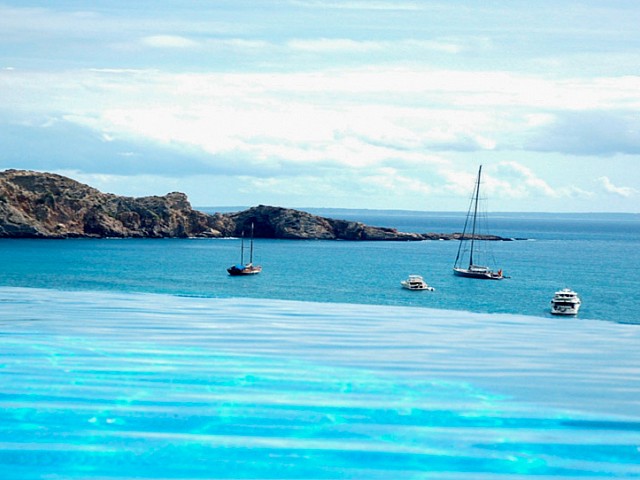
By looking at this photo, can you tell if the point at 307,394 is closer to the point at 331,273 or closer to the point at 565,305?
the point at 565,305

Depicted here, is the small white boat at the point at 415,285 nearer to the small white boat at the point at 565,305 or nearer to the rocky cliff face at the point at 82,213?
the small white boat at the point at 565,305

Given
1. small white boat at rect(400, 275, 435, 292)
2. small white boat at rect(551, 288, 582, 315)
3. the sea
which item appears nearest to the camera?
the sea

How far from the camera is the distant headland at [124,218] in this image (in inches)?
4331

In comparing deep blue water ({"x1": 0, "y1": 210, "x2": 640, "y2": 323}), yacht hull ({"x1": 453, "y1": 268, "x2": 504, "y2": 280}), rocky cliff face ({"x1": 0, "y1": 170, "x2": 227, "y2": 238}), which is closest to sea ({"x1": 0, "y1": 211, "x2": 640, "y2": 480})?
deep blue water ({"x1": 0, "y1": 210, "x2": 640, "y2": 323})

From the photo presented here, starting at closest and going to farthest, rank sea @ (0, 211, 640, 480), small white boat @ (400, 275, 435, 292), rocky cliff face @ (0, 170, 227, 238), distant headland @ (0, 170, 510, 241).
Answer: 1. sea @ (0, 211, 640, 480)
2. small white boat @ (400, 275, 435, 292)
3. rocky cliff face @ (0, 170, 227, 238)
4. distant headland @ (0, 170, 510, 241)

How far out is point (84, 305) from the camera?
100 feet

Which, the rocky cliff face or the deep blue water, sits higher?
the rocky cliff face

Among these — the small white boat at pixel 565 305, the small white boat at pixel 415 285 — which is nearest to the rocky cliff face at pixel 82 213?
the small white boat at pixel 415 285

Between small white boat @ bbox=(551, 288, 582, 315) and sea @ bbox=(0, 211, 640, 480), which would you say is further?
small white boat @ bbox=(551, 288, 582, 315)

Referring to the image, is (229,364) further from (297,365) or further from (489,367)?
(489,367)

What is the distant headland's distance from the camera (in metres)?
110

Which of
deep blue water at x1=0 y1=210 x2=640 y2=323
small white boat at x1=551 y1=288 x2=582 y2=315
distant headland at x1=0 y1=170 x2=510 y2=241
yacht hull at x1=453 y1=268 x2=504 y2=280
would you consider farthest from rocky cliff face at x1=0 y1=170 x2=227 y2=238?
small white boat at x1=551 y1=288 x2=582 y2=315

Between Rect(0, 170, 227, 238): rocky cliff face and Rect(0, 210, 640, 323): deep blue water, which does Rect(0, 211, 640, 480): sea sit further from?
Rect(0, 170, 227, 238): rocky cliff face

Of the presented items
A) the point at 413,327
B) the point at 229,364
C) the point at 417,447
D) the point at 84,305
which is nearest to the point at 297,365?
the point at 229,364
